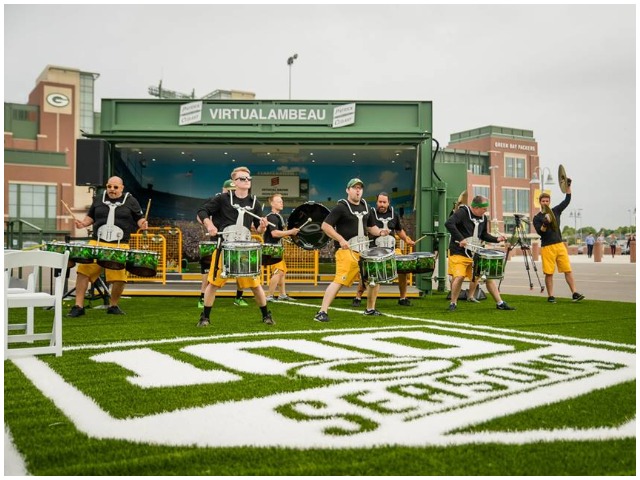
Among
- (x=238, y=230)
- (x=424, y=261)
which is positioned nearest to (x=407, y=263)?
(x=424, y=261)

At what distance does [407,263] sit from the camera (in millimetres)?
10180

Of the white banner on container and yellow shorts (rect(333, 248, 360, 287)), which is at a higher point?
the white banner on container

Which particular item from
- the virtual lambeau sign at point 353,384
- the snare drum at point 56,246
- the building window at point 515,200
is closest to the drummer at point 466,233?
the virtual lambeau sign at point 353,384

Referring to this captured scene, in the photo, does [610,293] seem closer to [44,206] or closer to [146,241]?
[146,241]

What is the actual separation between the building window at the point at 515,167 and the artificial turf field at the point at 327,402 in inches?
2827

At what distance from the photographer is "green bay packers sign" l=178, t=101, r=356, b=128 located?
13438 millimetres

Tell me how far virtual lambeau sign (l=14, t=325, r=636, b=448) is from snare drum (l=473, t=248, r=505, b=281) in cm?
282

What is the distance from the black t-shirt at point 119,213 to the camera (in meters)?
8.98

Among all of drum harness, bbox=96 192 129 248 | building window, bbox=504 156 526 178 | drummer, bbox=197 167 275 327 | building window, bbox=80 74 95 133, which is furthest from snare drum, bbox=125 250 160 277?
building window, bbox=504 156 526 178

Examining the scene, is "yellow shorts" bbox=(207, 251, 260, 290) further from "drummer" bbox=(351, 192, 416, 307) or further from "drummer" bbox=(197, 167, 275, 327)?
"drummer" bbox=(351, 192, 416, 307)

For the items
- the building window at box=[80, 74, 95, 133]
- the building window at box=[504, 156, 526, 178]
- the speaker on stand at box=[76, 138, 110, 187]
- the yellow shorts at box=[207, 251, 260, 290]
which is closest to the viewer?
the yellow shorts at box=[207, 251, 260, 290]

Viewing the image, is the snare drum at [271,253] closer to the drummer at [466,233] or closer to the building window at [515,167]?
the drummer at [466,233]

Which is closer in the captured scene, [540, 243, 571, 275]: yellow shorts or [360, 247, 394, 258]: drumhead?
[360, 247, 394, 258]: drumhead

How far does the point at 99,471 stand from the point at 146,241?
12.2 meters
